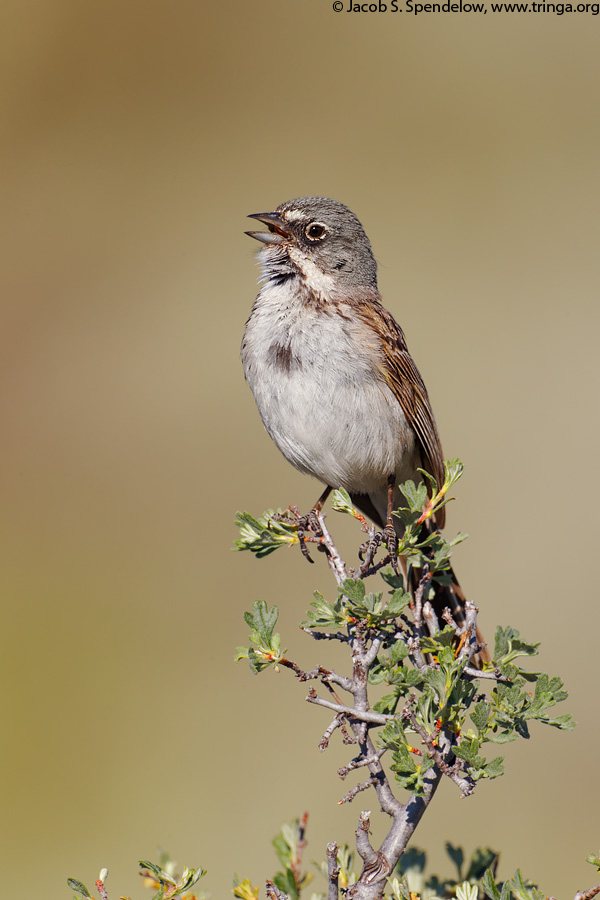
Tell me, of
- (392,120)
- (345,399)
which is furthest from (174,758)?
(392,120)

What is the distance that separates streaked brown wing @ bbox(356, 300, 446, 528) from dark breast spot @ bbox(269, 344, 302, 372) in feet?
1.19

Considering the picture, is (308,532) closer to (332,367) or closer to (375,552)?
(375,552)

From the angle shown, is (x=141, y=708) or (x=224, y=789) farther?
(x=141, y=708)

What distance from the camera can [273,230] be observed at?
386 cm

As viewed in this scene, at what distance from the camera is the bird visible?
3490 mm

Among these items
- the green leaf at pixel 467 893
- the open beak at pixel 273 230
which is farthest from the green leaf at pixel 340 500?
the open beak at pixel 273 230

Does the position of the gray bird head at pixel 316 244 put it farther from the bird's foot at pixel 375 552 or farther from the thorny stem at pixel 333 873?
the thorny stem at pixel 333 873

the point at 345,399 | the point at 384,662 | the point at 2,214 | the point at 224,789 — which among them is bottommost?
the point at 224,789

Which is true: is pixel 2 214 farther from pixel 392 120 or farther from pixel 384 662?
pixel 384 662

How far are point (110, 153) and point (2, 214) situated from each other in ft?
3.82

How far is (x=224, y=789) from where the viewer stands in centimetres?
556

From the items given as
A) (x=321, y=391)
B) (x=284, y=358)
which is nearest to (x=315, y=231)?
(x=284, y=358)

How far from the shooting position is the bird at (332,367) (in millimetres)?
3490

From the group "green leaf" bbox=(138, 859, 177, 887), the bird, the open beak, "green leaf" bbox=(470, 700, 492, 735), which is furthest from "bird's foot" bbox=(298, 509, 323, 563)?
the open beak
